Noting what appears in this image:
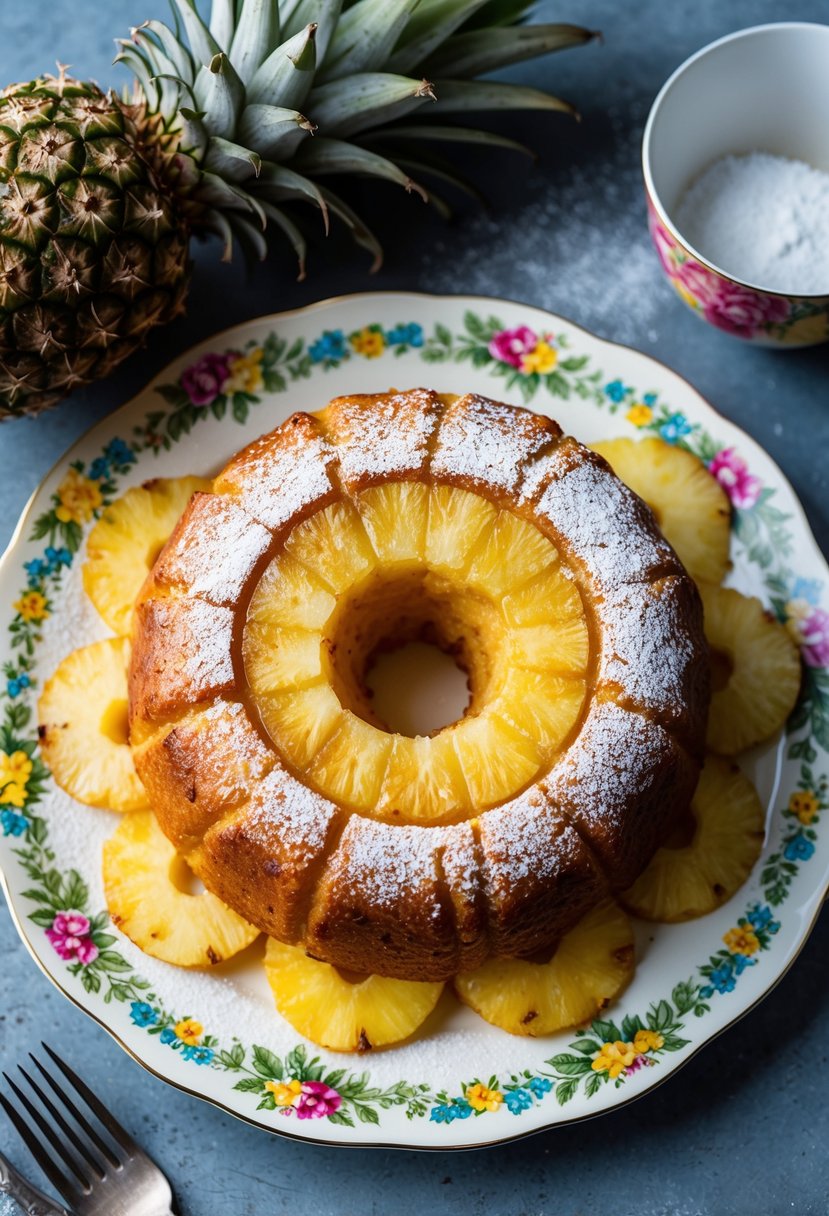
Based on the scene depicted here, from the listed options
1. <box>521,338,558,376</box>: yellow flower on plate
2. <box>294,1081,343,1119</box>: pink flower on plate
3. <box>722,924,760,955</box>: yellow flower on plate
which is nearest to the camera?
<box>294,1081,343,1119</box>: pink flower on plate

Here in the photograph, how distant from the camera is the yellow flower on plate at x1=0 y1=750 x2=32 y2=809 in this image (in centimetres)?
278

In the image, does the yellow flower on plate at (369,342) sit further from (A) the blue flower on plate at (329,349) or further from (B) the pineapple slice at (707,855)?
(B) the pineapple slice at (707,855)

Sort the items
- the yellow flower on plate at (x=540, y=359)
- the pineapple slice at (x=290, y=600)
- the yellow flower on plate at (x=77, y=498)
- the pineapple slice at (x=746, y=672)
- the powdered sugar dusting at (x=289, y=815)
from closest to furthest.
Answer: the powdered sugar dusting at (x=289, y=815)
the pineapple slice at (x=290, y=600)
the pineapple slice at (x=746, y=672)
the yellow flower on plate at (x=77, y=498)
the yellow flower on plate at (x=540, y=359)

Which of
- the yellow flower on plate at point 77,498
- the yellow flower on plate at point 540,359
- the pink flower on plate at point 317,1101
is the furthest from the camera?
the yellow flower on plate at point 540,359

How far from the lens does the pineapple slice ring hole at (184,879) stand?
8.94 feet

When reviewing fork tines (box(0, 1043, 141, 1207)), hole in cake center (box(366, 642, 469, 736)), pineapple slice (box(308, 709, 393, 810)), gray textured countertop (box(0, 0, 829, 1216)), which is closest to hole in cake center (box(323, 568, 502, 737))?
hole in cake center (box(366, 642, 469, 736))

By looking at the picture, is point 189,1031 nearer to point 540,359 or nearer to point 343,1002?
point 343,1002

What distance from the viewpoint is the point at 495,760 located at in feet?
8.00

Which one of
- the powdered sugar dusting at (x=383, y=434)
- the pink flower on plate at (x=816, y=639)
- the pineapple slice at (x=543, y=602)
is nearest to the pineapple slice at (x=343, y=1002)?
the pineapple slice at (x=543, y=602)

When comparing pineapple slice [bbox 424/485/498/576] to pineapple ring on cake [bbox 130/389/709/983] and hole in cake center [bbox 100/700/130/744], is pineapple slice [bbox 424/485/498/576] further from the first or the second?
hole in cake center [bbox 100/700/130/744]

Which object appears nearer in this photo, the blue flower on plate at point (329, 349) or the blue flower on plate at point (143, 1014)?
the blue flower on plate at point (143, 1014)

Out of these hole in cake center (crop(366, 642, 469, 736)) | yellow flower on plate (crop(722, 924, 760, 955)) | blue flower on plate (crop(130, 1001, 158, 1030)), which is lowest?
yellow flower on plate (crop(722, 924, 760, 955))

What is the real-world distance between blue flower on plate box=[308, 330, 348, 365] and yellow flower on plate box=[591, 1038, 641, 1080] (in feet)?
5.59

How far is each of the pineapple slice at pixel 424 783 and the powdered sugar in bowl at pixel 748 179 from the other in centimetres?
131
